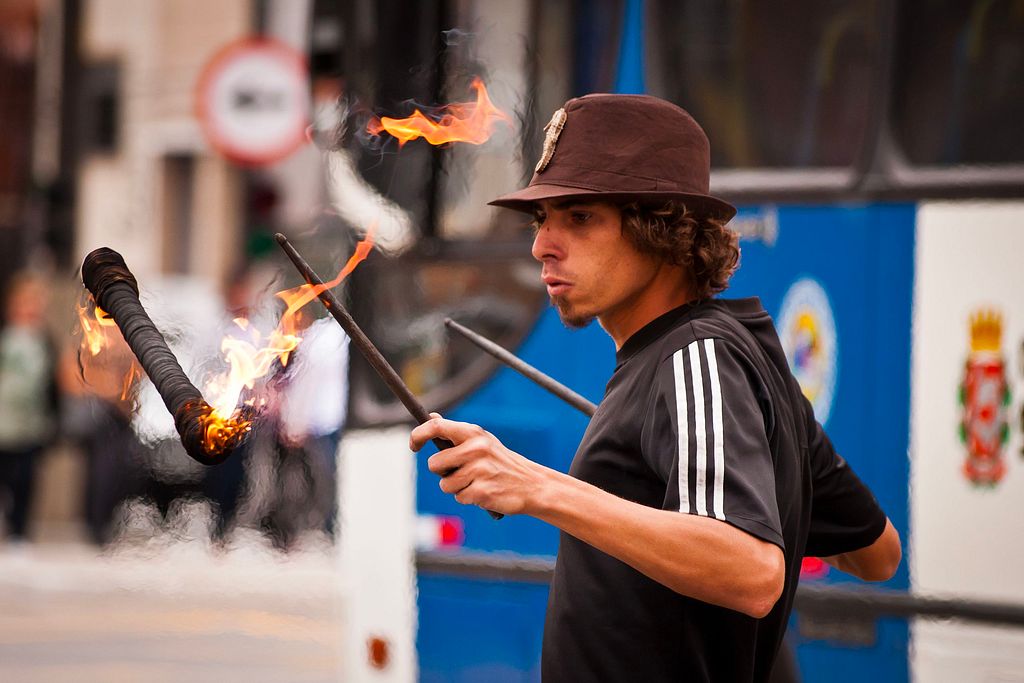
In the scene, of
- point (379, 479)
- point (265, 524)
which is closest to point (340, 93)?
point (379, 479)

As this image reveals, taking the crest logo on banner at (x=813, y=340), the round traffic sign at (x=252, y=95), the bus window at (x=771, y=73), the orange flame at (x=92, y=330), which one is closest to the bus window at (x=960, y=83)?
the bus window at (x=771, y=73)

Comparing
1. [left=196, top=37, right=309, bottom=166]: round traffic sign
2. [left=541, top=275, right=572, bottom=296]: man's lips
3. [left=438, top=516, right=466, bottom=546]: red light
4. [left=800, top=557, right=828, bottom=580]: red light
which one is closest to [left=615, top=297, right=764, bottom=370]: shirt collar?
[left=541, top=275, right=572, bottom=296]: man's lips

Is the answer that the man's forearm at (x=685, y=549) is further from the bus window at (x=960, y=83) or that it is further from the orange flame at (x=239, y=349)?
the bus window at (x=960, y=83)

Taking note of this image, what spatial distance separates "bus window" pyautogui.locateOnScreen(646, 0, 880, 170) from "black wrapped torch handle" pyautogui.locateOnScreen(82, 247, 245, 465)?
7.21 ft

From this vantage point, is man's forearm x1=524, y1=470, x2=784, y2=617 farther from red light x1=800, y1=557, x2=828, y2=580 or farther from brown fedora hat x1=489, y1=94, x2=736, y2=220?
red light x1=800, y1=557, x2=828, y2=580

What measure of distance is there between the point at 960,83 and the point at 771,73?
0.57 m

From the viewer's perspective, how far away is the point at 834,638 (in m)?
3.39

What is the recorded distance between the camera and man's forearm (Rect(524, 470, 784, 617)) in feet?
5.49

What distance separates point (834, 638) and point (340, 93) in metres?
2.58

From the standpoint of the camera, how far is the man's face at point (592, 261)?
2.07 m

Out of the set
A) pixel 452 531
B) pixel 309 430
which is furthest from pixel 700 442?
pixel 309 430

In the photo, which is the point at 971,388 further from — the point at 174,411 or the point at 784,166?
the point at 174,411

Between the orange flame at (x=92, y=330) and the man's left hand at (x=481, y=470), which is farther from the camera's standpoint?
the orange flame at (x=92, y=330)

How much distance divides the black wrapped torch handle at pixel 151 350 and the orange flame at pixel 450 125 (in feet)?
3.24
